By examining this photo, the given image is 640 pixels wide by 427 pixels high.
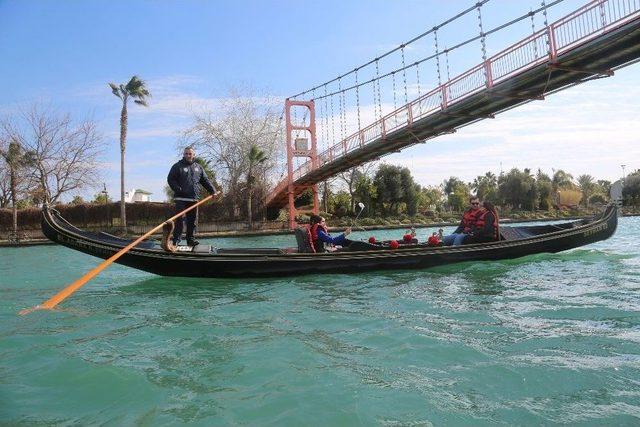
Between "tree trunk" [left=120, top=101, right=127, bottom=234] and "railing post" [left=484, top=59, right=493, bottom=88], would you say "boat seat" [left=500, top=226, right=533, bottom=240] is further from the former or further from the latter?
"tree trunk" [left=120, top=101, right=127, bottom=234]

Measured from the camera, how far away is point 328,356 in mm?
4082

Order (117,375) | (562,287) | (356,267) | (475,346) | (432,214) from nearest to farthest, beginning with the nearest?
(117,375), (475,346), (562,287), (356,267), (432,214)

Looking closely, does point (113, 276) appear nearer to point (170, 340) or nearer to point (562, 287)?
point (170, 340)

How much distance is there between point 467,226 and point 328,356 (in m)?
6.54

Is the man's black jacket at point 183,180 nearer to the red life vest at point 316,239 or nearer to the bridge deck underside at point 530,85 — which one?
the red life vest at point 316,239

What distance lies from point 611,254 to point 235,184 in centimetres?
2486

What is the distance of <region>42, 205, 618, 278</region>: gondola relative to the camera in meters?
7.57

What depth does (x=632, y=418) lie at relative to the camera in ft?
9.47

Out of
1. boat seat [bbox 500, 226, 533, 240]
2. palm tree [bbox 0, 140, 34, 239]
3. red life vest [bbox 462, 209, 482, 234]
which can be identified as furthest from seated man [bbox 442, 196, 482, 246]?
palm tree [bbox 0, 140, 34, 239]

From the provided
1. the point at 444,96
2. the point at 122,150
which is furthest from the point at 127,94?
the point at 444,96

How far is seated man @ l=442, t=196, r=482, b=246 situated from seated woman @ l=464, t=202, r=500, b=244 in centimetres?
13

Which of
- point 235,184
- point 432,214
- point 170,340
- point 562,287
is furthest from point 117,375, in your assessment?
point 432,214

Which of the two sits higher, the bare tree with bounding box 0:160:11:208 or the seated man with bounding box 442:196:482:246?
the bare tree with bounding box 0:160:11:208

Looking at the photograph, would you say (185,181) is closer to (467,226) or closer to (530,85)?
(467,226)
